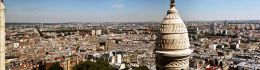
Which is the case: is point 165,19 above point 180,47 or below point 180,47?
above

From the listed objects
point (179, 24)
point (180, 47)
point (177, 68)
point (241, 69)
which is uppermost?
point (179, 24)

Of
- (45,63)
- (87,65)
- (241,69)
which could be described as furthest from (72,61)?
(241,69)

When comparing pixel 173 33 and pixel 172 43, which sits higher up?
pixel 173 33

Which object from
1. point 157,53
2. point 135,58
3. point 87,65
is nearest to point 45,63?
point 87,65

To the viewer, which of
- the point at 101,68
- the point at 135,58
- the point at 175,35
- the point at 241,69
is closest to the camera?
the point at 175,35

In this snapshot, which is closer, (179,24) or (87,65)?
(179,24)

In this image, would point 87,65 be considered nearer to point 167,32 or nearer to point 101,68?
point 101,68

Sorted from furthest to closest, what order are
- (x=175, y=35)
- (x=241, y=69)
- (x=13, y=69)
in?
(x=241, y=69), (x=13, y=69), (x=175, y=35)

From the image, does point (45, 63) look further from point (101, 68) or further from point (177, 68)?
point (177, 68)
